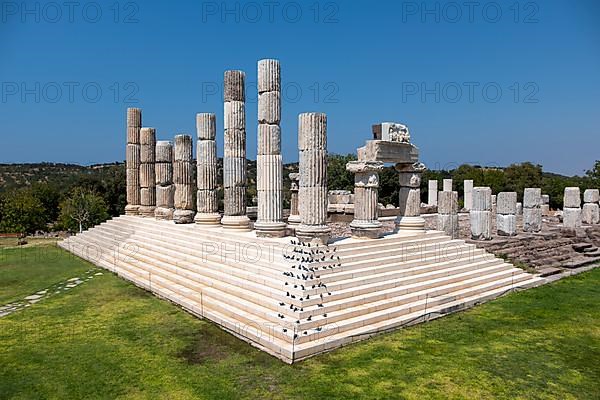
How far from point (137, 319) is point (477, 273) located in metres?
8.75

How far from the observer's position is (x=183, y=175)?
1800cm

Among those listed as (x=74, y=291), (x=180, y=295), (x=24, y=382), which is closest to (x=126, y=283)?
(x=74, y=291)

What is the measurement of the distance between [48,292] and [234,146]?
22.7 feet

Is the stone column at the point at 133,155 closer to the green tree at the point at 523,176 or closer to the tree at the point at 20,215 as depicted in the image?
the tree at the point at 20,215

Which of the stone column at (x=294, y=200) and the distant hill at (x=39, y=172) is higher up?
the distant hill at (x=39, y=172)

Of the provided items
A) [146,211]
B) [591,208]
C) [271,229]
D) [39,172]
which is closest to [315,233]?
[271,229]

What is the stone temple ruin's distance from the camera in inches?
356

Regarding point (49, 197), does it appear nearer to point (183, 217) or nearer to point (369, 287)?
point (183, 217)

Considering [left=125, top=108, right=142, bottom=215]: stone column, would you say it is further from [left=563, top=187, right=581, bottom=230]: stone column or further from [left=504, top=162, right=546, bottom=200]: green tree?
[left=504, top=162, right=546, bottom=200]: green tree

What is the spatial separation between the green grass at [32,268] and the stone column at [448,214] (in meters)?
12.8

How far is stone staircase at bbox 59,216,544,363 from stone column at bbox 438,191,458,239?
330 centimetres

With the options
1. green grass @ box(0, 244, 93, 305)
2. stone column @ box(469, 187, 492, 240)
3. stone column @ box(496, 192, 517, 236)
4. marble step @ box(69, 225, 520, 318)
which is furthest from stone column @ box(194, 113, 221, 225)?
stone column @ box(496, 192, 517, 236)

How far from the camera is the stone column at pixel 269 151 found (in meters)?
13.2

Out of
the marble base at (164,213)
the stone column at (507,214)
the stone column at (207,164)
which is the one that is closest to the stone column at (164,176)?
the marble base at (164,213)
